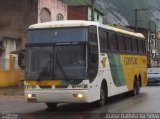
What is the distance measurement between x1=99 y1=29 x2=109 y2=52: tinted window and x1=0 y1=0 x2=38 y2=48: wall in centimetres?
2609

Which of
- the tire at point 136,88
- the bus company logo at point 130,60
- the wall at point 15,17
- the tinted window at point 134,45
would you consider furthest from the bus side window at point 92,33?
the wall at point 15,17

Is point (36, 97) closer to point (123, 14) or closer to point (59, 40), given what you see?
point (59, 40)

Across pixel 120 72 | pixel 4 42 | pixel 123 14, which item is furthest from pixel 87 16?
pixel 123 14

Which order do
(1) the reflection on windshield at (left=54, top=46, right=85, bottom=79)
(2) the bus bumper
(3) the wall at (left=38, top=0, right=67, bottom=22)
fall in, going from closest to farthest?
1. (2) the bus bumper
2. (1) the reflection on windshield at (left=54, top=46, right=85, bottom=79)
3. (3) the wall at (left=38, top=0, right=67, bottom=22)

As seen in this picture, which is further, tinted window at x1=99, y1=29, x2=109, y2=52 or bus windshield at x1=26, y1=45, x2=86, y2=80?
tinted window at x1=99, y1=29, x2=109, y2=52

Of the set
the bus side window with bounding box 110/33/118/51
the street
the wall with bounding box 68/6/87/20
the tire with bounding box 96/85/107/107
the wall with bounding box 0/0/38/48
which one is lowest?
the street

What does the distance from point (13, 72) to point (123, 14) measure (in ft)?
434

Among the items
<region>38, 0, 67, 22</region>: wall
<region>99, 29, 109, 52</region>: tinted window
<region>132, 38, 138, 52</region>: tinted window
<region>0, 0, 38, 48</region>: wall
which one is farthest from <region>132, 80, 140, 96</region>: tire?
<region>0, 0, 38, 48</region>: wall

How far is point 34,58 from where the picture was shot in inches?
742

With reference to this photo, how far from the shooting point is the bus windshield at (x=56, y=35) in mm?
18844

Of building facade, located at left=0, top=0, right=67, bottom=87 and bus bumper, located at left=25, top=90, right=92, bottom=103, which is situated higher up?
building facade, located at left=0, top=0, right=67, bottom=87

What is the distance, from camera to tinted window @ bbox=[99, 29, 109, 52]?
20344 mm

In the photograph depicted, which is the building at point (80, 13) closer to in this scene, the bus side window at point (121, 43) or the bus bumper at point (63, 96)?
the bus side window at point (121, 43)

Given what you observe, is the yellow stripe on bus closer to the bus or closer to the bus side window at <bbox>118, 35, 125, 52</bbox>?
the bus
